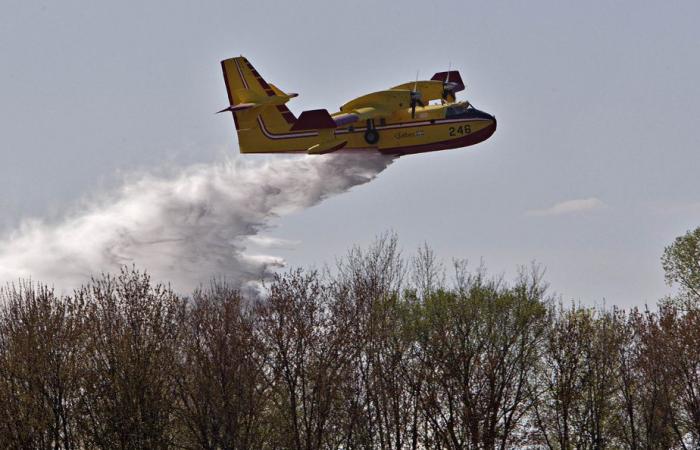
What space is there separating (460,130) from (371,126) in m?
4.43

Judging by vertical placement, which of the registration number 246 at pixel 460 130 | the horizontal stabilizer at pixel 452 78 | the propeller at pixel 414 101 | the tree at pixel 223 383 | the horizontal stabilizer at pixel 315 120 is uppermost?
the horizontal stabilizer at pixel 452 78

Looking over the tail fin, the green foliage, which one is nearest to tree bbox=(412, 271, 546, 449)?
the green foliage

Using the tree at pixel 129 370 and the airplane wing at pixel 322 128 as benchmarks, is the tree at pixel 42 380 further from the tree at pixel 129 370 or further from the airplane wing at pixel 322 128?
the airplane wing at pixel 322 128

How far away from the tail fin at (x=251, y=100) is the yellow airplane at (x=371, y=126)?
51 mm

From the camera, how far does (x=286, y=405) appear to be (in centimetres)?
5244

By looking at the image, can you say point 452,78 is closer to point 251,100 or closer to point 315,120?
point 315,120

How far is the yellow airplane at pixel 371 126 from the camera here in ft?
193

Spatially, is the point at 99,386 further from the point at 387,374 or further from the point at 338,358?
the point at 387,374

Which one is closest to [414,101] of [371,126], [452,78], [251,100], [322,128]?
[371,126]

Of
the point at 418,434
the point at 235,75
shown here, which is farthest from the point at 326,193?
the point at 418,434

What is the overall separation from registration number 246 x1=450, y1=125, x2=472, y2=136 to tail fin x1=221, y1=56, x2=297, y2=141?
26.6ft

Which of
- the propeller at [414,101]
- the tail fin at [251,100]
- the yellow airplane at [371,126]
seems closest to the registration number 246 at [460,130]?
the yellow airplane at [371,126]

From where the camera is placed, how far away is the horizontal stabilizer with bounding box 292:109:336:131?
58375 millimetres

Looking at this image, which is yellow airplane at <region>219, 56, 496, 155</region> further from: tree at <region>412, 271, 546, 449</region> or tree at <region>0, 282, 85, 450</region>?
tree at <region>0, 282, 85, 450</region>
